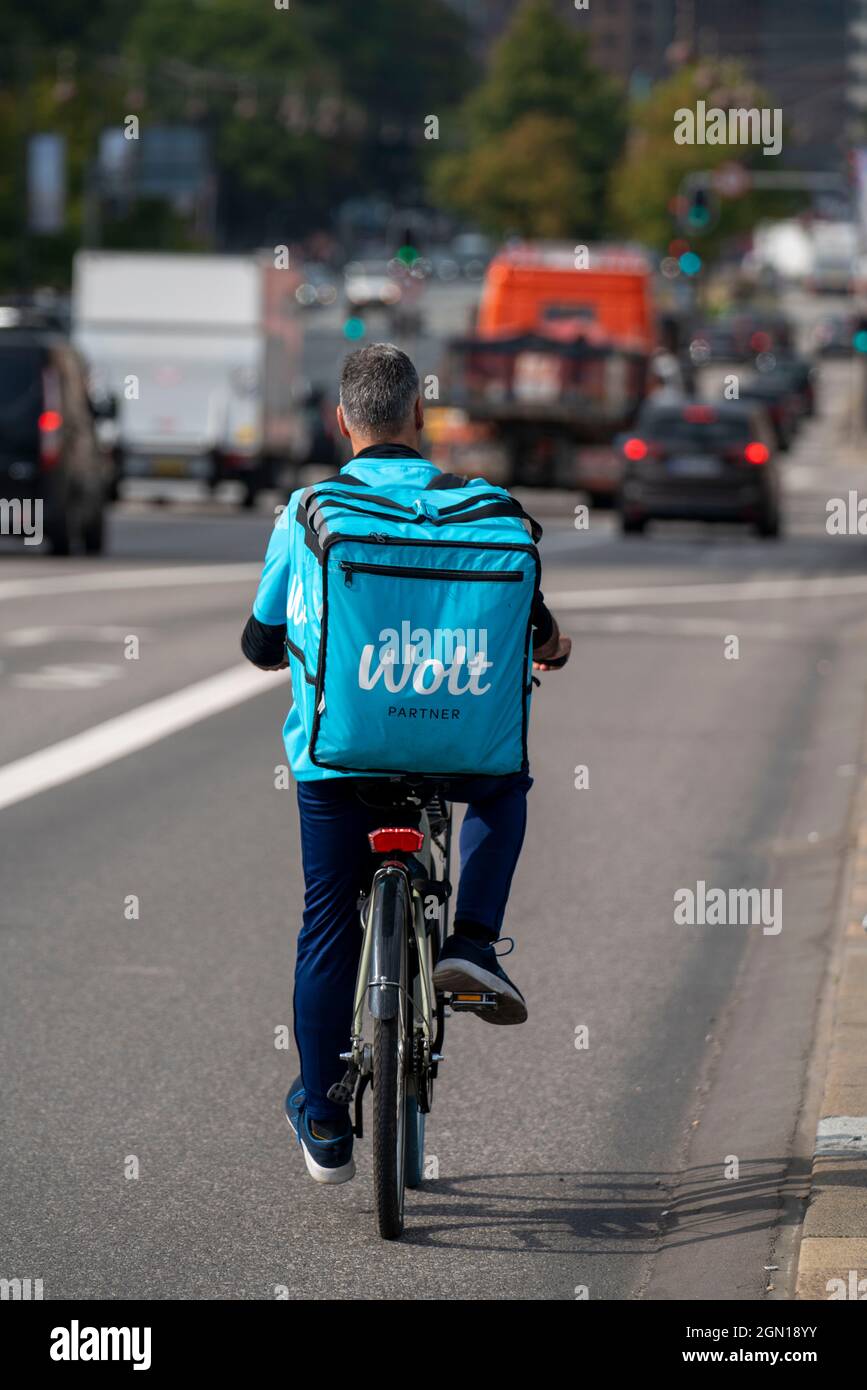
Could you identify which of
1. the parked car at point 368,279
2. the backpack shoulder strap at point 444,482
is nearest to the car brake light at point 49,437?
the backpack shoulder strap at point 444,482

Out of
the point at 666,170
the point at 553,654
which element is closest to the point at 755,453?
the point at 553,654

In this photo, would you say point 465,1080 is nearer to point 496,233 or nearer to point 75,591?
point 75,591

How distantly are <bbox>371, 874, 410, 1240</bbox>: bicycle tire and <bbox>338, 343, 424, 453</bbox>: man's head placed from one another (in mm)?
890

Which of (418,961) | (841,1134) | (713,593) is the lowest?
(713,593)

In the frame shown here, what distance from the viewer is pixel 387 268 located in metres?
125

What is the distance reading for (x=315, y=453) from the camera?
41719mm

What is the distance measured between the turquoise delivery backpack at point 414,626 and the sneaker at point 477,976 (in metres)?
0.46

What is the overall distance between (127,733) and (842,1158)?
8045 millimetres

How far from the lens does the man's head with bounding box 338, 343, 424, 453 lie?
5707 millimetres

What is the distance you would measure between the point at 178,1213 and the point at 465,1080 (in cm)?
156

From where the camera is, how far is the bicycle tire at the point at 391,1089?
5477 mm

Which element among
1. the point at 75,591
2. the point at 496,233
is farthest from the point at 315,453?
the point at 496,233
